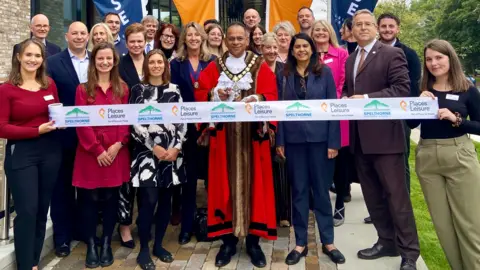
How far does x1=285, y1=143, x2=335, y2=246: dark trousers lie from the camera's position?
14.0 feet

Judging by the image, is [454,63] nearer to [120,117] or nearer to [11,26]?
[120,117]

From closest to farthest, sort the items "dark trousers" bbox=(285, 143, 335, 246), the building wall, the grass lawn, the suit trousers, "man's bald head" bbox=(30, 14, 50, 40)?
the suit trousers → "dark trousers" bbox=(285, 143, 335, 246) → the grass lawn → "man's bald head" bbox=(30, 14, 50, 40) → the building wall

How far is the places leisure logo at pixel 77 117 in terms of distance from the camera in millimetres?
3936

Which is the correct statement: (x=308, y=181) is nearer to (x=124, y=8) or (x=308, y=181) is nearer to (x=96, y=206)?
(x=96, y=206)

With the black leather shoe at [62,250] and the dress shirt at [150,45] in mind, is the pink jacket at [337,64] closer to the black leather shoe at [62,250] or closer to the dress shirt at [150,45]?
the dress shirt at [150,45]

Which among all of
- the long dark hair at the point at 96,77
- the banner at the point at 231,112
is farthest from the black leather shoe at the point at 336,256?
the long dark hair at the point at 96,77

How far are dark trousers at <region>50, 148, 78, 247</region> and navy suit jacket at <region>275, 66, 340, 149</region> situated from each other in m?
2.18

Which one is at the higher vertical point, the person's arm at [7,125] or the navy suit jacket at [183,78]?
the navy suit jacket at [183,78]

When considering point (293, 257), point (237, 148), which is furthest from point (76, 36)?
point (293, 257)

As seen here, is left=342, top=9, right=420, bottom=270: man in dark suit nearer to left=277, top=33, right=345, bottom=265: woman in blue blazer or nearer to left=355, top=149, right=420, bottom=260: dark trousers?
left=355, top=149, right=420, bottom=260: dark trousers

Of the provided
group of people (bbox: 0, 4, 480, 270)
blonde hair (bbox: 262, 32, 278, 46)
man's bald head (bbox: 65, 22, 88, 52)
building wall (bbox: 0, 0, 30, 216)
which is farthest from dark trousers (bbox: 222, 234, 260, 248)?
building wall (bbox: 0, 0, 30, 216)

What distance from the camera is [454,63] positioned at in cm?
371

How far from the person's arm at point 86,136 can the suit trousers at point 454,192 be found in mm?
2869

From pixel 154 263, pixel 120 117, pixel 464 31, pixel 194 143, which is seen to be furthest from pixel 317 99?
pixel 464 31
